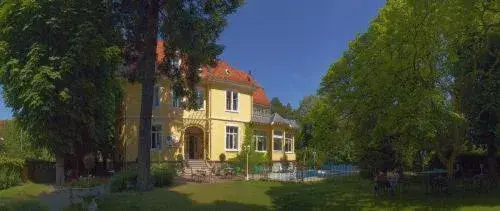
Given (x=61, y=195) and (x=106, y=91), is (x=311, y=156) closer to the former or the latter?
(x=106, y=91)

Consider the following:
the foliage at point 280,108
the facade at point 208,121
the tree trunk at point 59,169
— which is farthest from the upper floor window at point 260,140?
the foliage at point 280,108

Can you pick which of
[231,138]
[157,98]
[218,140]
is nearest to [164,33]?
[157,98]

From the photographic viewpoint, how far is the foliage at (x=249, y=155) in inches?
1613

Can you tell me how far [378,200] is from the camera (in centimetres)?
2203

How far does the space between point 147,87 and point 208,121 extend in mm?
17252

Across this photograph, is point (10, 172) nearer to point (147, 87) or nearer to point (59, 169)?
point (59, 169)

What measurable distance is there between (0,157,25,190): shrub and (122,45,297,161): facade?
9674 millimetres

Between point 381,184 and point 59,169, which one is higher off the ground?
point 59,169

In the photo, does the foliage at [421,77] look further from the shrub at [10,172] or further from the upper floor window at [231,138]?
the upper floor window at [231,138]

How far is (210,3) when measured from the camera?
26344 millimetres

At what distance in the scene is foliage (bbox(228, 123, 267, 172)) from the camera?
41.0m

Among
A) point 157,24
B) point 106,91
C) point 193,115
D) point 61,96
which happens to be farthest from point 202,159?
point 157,24

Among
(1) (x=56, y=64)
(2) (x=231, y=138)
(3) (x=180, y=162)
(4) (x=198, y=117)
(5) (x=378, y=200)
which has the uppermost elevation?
(1) (x=56, y=64)

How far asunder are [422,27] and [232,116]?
82.2 feet
